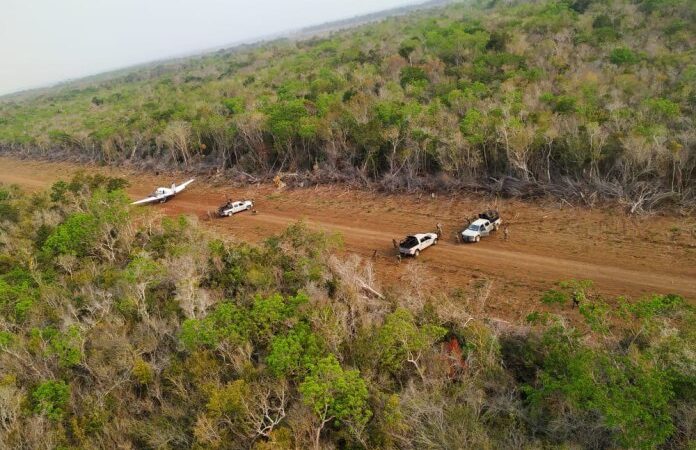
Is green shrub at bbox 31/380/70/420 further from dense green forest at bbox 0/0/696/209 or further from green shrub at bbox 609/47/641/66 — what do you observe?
green shrub at bbox 609/47/641/66

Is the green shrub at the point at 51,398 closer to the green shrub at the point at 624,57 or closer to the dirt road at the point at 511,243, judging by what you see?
the dirt road at the point at 511,243

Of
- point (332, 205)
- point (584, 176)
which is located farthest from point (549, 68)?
point (332, 205)

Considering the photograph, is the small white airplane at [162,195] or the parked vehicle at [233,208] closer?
the parked vehicle at [233,208]

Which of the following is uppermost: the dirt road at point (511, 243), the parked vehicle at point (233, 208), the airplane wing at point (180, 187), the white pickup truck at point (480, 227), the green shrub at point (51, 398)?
the green shrub at point (51, 398)

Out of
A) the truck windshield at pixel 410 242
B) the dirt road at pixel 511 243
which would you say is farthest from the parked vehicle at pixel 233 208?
the truck windshield at pixel 410 242

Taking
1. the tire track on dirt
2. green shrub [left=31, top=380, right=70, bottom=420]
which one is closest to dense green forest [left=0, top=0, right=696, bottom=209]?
the tire track on dirt

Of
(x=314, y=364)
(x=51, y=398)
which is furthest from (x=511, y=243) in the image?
(x=51, y=398)

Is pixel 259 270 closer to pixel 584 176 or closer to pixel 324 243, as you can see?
pixel 324 243

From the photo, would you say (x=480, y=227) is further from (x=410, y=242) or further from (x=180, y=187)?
(x=180, y=187)
